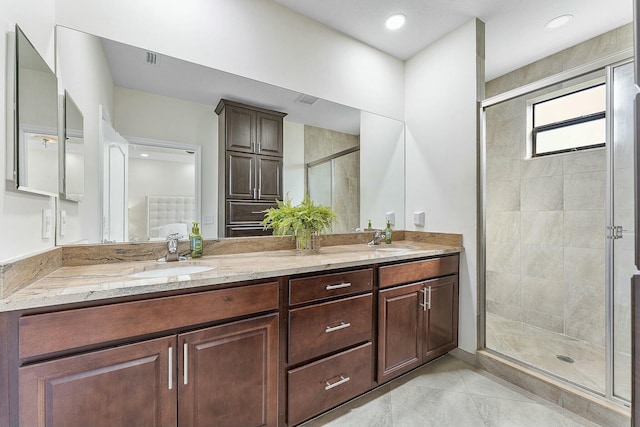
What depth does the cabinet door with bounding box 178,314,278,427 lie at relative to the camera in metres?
1.09

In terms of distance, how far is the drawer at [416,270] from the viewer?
67.7 inches

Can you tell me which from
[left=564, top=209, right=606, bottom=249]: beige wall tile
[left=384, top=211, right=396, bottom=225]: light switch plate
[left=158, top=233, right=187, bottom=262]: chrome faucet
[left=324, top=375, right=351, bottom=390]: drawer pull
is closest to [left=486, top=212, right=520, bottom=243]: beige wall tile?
[left=564, top=209, right=606, bottom=249]: beige wall tile

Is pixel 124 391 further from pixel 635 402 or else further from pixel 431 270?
pixel 431 270

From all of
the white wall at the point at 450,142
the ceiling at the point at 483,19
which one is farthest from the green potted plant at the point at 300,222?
the ceiling at the point at 483,19

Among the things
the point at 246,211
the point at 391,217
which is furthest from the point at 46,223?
the point at 391,217

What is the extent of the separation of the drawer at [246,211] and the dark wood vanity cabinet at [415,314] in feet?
2.96

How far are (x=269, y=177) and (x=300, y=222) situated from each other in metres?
0.42

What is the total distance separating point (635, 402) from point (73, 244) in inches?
75.0

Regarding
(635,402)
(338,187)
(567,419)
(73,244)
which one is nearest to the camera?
(635,402)

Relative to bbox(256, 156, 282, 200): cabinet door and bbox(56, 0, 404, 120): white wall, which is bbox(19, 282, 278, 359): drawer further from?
bbox(56, 0, 404, 120): white wall

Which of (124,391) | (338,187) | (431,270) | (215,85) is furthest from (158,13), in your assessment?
(431,270)

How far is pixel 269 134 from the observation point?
201cm

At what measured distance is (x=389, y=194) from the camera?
2.63 metres

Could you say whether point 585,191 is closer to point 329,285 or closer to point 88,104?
point 329,285
